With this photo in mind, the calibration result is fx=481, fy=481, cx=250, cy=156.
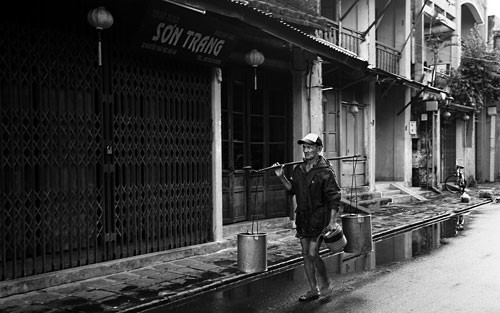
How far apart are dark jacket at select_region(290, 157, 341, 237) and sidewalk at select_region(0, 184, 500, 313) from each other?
1.77 metres

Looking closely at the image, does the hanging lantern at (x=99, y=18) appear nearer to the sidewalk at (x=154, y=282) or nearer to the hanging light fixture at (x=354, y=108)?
the sidewalk at (x=154, y=282)

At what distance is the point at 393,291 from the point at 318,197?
1699 millimetres

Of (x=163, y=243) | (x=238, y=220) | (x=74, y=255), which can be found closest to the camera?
(x=74, y=255)

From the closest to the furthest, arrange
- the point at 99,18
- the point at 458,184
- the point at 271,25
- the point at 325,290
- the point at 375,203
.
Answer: the point at 325,290 → the point at 99,18 → the point at 271,25 → the point at 375,203 → the point at 458,184

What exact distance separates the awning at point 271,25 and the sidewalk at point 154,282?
3885 mm

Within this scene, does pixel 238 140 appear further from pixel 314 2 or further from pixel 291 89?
pixel 314 2

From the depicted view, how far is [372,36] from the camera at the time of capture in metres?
16.8

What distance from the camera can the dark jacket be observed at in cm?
579

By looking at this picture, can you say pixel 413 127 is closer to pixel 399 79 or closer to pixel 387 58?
pixel 387 58

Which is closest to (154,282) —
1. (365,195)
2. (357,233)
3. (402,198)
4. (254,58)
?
(357,233)

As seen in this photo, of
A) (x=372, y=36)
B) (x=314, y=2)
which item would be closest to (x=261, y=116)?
(x=314, y=2)

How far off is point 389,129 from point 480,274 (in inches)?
497

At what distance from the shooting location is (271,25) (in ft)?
27.4

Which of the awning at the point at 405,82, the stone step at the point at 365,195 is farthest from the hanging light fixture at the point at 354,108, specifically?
the stone step at the point at 365,195
